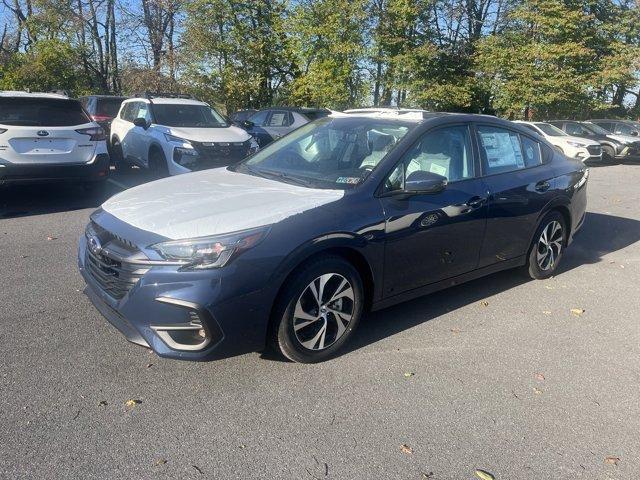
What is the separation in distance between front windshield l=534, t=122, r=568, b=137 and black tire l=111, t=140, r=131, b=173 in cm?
1442

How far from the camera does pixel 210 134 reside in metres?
9.91

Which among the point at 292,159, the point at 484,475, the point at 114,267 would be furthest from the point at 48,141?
the point at 484,475

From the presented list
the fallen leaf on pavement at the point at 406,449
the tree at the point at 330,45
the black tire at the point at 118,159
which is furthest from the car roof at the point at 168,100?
the tree at the point at 330,45

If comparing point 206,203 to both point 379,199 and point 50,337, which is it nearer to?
point 379,199

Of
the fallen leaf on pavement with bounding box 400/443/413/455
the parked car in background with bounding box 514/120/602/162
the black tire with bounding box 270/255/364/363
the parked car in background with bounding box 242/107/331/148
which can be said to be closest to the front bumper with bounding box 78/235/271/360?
the black tire with bounding box 270/255/364/363

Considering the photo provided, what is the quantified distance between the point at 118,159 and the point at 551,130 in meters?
15.1

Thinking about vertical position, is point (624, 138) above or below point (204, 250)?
below

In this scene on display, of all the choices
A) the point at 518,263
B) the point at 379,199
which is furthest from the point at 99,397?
the point at 518,263

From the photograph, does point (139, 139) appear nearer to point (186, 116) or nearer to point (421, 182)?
point (186, 116)

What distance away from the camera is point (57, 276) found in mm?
5074

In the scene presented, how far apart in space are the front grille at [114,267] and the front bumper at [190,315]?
2.1 inches

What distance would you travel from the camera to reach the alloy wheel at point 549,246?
5410 mm

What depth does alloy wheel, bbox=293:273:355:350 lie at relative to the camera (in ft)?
11.6

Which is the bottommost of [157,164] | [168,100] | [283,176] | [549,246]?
[157,164]
